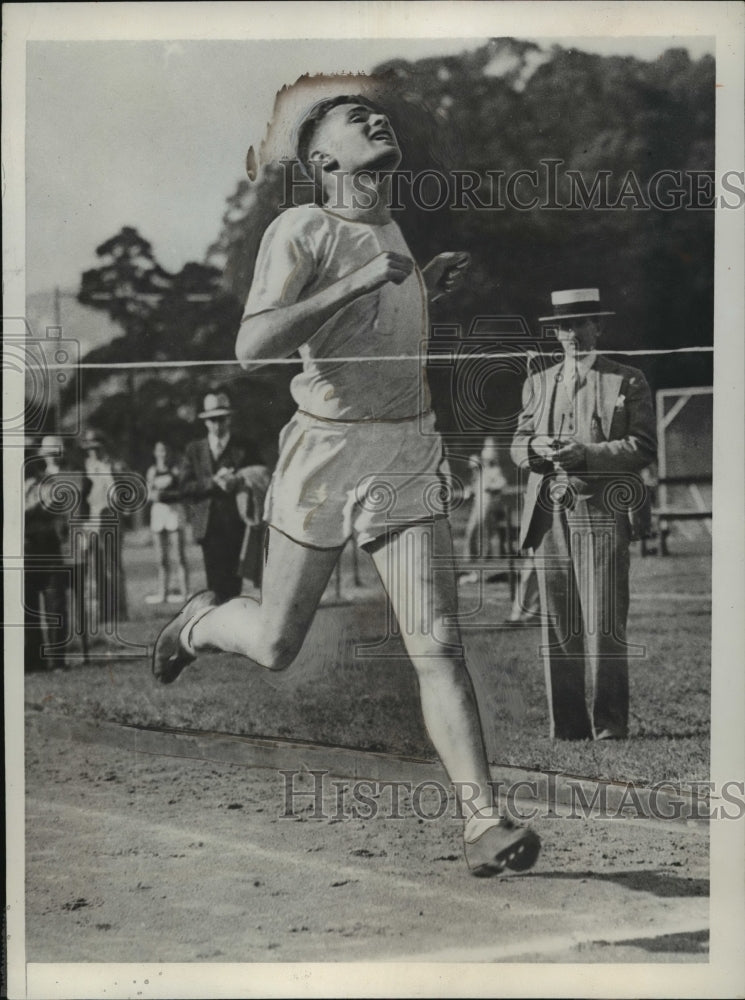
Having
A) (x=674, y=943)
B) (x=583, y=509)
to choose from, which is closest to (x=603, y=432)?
(x=583, y=509)

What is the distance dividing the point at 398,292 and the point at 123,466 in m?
1.53

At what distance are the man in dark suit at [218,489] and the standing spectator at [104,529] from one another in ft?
1.12

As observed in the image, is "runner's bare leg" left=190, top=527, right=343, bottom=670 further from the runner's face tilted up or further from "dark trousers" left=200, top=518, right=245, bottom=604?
the runner's face tilted up

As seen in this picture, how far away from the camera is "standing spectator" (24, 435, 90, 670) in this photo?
5371 millimetres

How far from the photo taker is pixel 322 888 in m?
5.26

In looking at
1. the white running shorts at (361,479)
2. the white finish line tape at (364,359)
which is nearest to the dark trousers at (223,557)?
the white running shorts at (361,479)

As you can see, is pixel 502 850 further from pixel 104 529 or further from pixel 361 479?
pixel 104 529

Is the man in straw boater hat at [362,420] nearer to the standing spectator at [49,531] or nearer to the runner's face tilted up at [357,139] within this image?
the runner's face tilted up at [357,139]

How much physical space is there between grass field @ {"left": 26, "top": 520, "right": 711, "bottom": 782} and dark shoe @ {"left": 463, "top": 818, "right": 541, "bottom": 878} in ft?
0.99

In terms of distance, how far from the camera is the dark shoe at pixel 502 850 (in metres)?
5.21

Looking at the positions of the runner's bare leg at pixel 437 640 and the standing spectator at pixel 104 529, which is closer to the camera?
the runner's bare leg at pixel 437 640

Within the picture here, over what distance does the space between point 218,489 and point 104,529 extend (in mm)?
576

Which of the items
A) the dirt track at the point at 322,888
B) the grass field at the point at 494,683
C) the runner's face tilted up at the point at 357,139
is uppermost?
the runner's face tilted up at the point at 357,139

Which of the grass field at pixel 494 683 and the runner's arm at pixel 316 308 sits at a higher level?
the runner's arm at pixel 316 308
